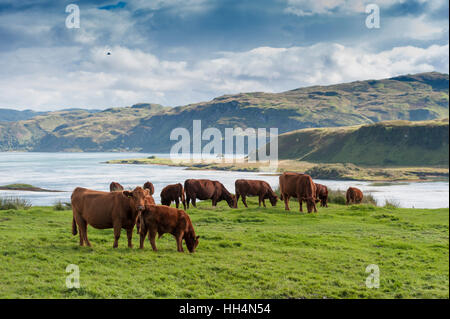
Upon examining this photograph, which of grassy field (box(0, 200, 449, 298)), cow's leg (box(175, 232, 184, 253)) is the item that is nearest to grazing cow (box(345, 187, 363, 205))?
grassy field (box(0, 200, 449, 298))

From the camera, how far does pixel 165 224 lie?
1121 centimetres

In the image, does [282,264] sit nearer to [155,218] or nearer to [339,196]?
[155,218]

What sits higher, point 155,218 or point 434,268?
point 155,218

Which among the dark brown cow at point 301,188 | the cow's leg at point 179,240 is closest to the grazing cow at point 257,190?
the dark brown cow at point 301,188

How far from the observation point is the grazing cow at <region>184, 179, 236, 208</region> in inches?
976

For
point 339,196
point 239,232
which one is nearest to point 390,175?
point 339,196

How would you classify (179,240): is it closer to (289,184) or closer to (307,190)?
(307,190)

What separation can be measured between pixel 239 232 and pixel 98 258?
6.63 m

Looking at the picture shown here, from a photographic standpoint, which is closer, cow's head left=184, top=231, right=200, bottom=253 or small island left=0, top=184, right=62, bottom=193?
cow's head left=184, top=231, right=200, bottom=253

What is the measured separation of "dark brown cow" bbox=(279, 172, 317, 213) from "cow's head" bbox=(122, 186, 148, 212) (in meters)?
12.9

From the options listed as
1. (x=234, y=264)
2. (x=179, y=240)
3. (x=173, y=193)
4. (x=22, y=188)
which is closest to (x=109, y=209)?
(x=179, y=240)

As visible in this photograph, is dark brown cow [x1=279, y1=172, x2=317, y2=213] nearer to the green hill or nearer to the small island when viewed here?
the small island

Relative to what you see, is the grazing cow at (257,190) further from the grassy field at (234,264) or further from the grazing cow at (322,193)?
the grassy field at (234,264)

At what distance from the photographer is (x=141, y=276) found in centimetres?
897
